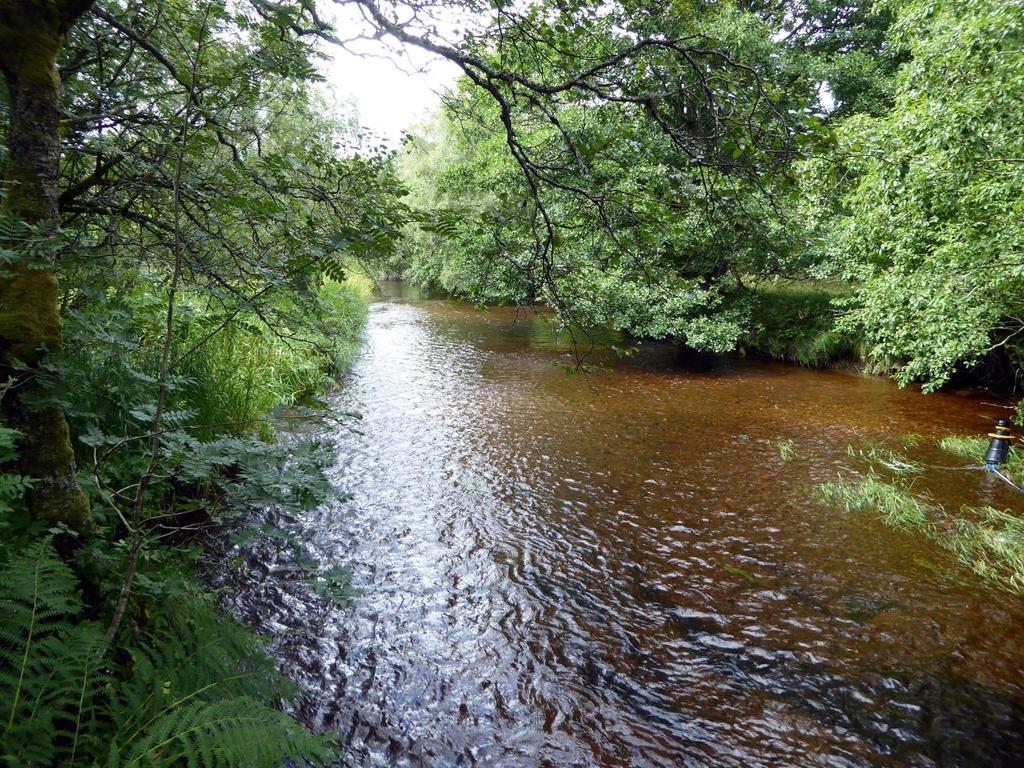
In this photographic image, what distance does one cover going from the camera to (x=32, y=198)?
6.78ft

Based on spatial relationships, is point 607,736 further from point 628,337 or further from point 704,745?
point 628,337

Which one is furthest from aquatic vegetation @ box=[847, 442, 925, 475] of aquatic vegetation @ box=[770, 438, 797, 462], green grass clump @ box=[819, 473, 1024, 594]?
aquatic vegetation @ box=[770, 438, 797, 462]

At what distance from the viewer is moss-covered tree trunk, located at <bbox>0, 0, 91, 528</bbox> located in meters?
1.97

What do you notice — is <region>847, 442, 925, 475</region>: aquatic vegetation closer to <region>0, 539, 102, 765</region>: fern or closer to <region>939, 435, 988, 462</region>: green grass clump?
<region>939, 435, 988, 462</region>: green grass clump

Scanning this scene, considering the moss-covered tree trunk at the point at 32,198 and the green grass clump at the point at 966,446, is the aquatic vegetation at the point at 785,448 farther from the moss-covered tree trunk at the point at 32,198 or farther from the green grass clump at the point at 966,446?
the moss-covered tree trunk at the point at 32,198

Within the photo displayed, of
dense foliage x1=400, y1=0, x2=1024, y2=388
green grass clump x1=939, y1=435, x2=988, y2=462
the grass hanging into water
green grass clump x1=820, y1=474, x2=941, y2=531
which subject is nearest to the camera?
dense foliage x1=400, y1=0, x2=1024, y2=388

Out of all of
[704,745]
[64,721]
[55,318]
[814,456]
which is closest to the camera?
[64,721]

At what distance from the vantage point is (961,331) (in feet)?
28.0

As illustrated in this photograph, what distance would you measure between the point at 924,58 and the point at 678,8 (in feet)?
24.2

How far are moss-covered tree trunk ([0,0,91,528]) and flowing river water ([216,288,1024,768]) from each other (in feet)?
4.99

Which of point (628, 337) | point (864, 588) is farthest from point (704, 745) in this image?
point (628, 337)

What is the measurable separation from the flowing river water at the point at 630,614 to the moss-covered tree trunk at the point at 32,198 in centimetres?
152

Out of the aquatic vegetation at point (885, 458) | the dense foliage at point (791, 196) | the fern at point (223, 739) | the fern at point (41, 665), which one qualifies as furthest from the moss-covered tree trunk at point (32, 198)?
the aquatic vegetation at point (885, 458)

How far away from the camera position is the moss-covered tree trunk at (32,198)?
197 cm
